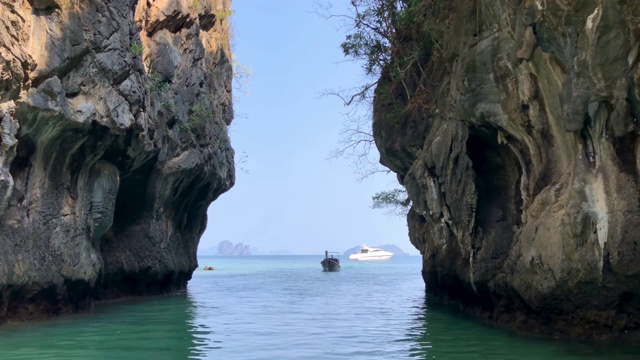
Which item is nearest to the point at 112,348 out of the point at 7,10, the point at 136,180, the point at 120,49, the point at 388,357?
the point at 388,357

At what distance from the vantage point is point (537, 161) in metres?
13.1

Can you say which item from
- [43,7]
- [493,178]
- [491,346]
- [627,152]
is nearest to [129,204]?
[43,7]

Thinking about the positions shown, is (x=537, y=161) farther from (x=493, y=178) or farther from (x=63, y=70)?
(x=63, y=70)

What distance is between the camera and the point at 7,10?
13258 millimetres

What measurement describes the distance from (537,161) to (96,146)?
1096 cm

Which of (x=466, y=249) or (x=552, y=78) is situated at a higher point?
(x=552, y=78)

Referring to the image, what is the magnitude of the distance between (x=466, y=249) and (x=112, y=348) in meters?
9.13

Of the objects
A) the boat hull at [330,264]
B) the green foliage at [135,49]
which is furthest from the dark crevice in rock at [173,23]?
the boat hull at [330,264]

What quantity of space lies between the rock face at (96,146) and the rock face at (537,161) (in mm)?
8607

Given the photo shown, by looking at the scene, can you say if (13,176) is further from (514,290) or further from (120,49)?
(514,290)

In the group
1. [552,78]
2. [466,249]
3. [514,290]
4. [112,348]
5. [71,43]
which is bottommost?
[112,348]

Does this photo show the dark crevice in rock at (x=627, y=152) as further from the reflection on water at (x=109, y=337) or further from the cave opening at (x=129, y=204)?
the cave opening at (x=129, y=204)

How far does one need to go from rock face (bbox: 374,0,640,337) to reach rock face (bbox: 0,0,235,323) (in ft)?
28.2

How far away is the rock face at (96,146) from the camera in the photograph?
13.8m
